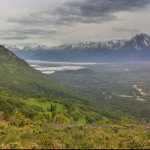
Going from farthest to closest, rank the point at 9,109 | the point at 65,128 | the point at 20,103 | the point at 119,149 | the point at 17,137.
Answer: the point at 20,103 → the point at 9,109 → the point at 65,128 → the point at 17,137 → the point at 119,149

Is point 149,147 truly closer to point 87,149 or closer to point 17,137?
point 87,149

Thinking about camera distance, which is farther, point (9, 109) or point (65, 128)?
point (9, 109)

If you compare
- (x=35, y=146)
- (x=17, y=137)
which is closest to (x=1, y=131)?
(x=17, y=137)

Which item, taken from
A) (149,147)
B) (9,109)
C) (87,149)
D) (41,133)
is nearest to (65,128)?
(41,133)

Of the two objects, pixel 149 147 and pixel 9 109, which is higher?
pixel 149 147

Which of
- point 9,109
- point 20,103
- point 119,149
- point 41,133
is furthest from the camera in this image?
point 20,103

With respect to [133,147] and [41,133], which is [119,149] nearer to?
[133,147]

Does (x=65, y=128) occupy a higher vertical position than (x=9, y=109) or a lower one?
higher

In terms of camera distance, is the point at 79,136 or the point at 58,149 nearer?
the point at 58,149

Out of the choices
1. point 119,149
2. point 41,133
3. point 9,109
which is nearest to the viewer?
point 119,149
